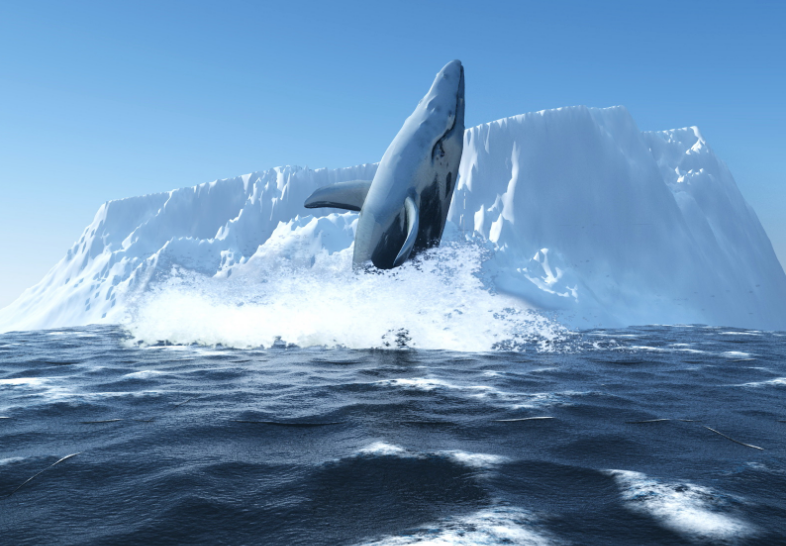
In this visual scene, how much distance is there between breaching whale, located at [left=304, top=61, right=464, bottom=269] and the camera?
7230 millimetres

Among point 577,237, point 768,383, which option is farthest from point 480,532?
point 577,237

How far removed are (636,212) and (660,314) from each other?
8.50 metres

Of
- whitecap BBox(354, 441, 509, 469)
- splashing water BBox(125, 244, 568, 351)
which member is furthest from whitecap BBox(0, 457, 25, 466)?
splashing water BBox(125, 244, 568, 351)

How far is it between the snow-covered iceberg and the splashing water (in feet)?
61.7

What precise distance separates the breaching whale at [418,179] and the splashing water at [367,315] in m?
0.49

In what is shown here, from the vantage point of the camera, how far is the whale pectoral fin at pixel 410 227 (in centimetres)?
610

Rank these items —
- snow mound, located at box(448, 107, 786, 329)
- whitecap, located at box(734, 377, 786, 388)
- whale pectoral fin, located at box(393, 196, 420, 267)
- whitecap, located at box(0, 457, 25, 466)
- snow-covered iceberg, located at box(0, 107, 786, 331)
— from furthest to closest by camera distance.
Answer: snow mound, located at box(448, 107, 786, 329) → snow-covered iceberg, located at box(0, 107, 786, 331) → whale pectoral fin, located at box(393, 196, 420, 267) → whitecap, located at box(734, 377, 786, 388) → whitecap, located at box(0, 457, 25, 466)

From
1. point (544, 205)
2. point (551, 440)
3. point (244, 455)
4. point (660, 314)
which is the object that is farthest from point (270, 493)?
point (544, 205)

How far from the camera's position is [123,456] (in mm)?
2369

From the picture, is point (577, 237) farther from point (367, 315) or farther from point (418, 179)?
point (418, 179)

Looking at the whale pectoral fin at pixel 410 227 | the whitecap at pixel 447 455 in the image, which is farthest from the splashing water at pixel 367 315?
the whitecap at pixel 447 455

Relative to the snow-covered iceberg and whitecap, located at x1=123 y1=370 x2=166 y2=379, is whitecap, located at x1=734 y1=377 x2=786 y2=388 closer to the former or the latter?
whitecap, located at x1=123 y1=370 x2=166 y2=379

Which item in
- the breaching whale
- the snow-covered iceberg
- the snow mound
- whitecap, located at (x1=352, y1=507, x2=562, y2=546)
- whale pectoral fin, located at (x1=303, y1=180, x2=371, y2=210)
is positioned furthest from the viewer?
the snow mound

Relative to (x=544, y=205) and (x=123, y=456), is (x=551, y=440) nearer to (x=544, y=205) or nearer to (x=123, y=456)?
(x=123, y=456)
